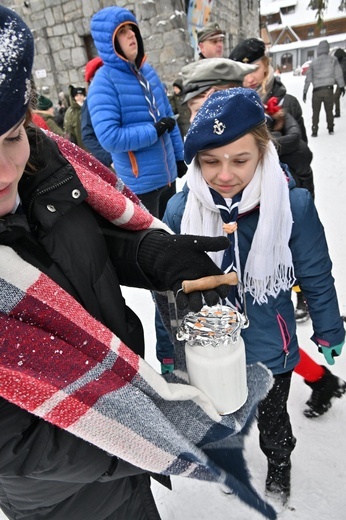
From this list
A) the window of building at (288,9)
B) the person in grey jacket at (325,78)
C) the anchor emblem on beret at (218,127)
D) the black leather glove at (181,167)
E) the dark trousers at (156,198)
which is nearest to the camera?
the anchor emblem on beret at (218,127)

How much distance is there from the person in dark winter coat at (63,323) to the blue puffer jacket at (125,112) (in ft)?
4.54

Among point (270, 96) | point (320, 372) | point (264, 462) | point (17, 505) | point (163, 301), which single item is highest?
point (270, 96)

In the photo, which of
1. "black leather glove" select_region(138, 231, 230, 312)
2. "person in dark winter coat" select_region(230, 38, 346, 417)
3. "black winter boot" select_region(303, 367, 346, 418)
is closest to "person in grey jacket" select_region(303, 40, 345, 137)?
"person in dark winter coat" select_region(230, 38, 346, 417)

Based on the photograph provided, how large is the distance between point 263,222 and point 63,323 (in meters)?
0.71

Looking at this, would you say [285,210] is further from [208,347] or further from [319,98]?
[319,98]

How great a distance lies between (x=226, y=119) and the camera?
42.3 inches

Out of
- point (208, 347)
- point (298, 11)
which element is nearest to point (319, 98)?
point (208, 347)

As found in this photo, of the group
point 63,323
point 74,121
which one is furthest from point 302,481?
point 74,121

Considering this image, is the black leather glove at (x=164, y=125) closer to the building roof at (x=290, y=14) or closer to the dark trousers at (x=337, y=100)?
the dark trousers at (x=337, y=100)

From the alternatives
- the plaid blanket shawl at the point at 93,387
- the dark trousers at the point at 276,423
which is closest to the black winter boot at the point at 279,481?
the dark trousers at the point at 276,423

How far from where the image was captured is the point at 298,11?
36.4 meters

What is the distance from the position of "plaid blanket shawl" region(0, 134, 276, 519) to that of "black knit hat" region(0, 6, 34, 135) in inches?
9.2

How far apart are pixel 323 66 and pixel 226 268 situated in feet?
22.2

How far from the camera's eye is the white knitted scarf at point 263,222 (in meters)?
1.12
